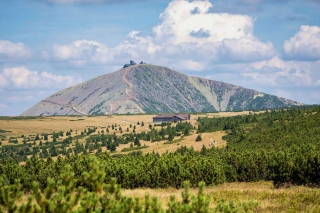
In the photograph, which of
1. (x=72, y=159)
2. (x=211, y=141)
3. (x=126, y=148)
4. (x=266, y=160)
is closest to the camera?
(x=72, y=159)

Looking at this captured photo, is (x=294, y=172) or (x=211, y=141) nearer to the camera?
(x=294, y=172)

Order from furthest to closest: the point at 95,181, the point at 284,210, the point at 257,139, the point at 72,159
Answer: the point at 257,139, the point at 72,159, the point at 284,210, the point at 95,181

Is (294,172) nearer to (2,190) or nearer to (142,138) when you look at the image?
(2,190)

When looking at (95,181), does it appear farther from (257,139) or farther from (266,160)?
(257,139)

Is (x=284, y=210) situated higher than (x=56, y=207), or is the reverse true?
(x=56, y=207)

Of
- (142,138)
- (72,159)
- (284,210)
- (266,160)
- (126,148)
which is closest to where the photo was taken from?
(284,210)

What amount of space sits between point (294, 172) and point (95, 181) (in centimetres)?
3693

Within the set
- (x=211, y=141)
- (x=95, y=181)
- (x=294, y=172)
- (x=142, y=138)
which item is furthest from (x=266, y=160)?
(x=142, y=138)

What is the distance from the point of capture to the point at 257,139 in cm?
11062

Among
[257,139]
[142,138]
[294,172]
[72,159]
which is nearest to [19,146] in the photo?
[142,138]

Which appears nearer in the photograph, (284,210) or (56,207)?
(56,207)

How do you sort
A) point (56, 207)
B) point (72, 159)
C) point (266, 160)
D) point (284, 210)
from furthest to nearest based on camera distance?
point (266, 160)
point (72, 159)
point (284, 210)
point (56, 207)

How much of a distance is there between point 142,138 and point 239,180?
10614 cm

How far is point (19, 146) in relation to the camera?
17912cm
